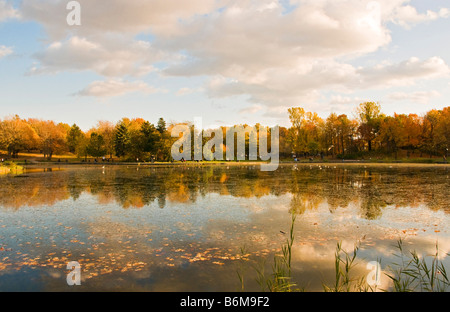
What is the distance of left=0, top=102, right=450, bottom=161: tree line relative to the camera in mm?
70562

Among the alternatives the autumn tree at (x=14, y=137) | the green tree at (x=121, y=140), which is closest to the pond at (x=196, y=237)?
the green tree at (x=121, y=140)

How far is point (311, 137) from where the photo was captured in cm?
8512

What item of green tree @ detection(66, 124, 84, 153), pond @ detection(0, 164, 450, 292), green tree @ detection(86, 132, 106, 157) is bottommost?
pond @ detection(0, 164, 450, 292)

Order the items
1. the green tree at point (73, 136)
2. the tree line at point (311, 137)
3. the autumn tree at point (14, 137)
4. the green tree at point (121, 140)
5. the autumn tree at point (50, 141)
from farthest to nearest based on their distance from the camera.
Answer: the green tree at point (73, 136)
the autumn tree at point (50, 141)
the autumn tree at point (14, 137)
the green tree at point (121, 140)
the tree line at point (311, 137)

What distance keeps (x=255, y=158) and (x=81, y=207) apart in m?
89.1

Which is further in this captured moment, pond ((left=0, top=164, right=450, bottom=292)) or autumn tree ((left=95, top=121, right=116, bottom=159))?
autumn tree ((left=95, top=121, right=116, bottom=159))

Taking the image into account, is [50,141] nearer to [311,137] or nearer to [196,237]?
[311,137]

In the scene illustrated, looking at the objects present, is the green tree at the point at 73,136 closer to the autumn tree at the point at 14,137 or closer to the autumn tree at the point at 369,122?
the autumn tree at the point at 14,137

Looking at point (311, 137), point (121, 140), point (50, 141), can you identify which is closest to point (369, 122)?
point (311, 137)

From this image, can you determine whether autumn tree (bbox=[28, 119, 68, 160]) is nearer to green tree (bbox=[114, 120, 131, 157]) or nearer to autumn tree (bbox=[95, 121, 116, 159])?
autumn tree (bbox=[95, 121, 116, 159])

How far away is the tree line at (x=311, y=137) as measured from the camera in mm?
70562

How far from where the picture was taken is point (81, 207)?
13367mm

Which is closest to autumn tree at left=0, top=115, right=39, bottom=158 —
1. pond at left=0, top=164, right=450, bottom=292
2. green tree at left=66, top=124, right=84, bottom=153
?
green tree at left=66, top=124, right=84, bottom=153
